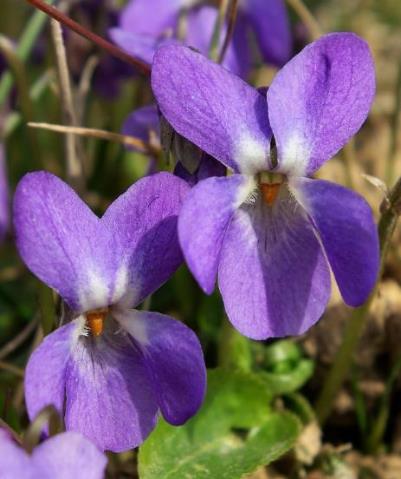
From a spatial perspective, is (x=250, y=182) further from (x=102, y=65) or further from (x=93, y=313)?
(x=102, y=65)

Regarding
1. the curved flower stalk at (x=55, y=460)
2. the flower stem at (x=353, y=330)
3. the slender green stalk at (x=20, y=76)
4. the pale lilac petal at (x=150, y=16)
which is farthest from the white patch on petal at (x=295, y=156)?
the pale lilac petal at (x=150, y=16)

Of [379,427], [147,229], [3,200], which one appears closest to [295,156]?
[147,229]

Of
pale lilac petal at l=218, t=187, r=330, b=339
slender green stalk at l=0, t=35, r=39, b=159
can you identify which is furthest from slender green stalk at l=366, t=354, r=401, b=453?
slender green stalk at l=0, t=35, r=39, b=159

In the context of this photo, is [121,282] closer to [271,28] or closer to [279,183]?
[279,183]

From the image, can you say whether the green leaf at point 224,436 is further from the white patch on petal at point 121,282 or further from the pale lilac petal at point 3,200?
the pale lilac petal at point 3,200

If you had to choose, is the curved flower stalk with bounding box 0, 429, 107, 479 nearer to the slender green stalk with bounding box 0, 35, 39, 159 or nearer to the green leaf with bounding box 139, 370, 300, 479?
the green leaf with bounding box 139, 370, 300, 479

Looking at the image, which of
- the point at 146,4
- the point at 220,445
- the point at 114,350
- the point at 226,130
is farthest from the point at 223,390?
the point at 146,4
